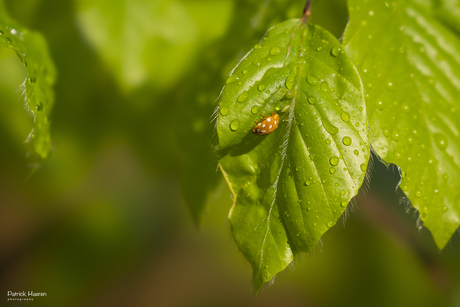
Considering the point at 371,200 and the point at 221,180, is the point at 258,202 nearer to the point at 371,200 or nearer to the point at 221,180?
the point at 221,180

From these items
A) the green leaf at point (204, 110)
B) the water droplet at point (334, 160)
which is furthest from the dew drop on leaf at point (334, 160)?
the green leaf at point (204, 110)

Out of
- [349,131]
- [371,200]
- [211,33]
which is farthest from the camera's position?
[371,200]

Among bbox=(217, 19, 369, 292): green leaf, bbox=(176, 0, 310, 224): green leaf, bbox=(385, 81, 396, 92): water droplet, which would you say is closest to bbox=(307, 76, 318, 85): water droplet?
bbox=(217, 19, 369, 292): green leaf

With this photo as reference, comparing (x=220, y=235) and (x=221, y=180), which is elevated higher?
(x=221, y=180)

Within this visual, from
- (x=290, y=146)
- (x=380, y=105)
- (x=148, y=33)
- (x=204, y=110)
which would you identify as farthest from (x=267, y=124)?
(x=148, y=33)

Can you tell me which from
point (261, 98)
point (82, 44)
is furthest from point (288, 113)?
point (82, 44)

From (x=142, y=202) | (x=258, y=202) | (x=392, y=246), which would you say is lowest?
(x=392, y=246)

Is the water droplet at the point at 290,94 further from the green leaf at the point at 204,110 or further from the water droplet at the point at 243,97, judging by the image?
the green leaf at the point at 204,110

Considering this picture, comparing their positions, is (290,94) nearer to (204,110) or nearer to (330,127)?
(330,127)
